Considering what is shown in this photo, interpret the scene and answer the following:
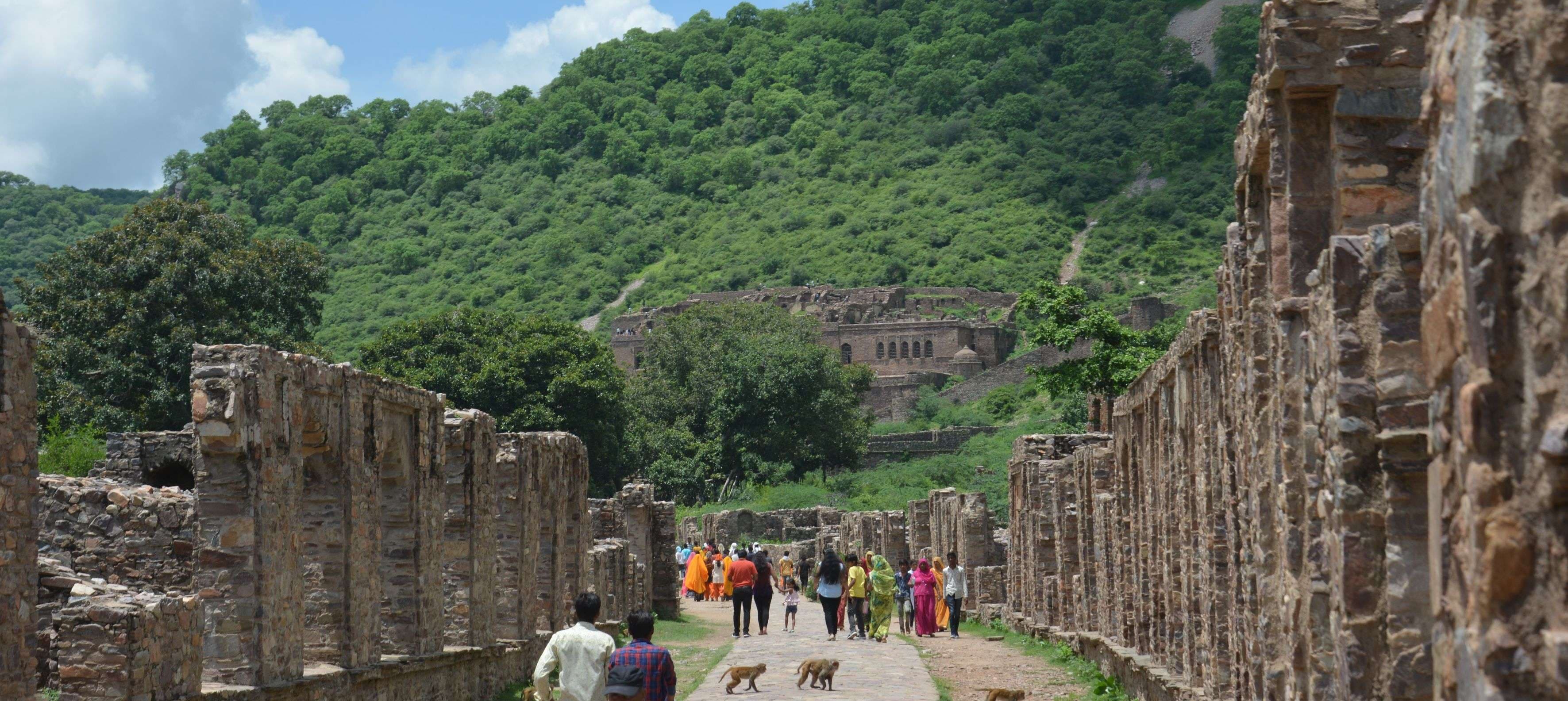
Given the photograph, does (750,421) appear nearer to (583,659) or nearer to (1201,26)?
(583,659)

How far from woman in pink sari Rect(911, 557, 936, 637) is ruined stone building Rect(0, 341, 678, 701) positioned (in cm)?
788

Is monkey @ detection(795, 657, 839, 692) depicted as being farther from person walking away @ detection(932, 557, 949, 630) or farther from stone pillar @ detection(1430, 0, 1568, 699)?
stone pillar @ detection(1430, 0, 1568, 699)

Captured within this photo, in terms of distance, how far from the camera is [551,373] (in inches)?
1890

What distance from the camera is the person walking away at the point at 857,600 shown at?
23672mm

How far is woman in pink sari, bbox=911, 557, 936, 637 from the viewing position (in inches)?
994

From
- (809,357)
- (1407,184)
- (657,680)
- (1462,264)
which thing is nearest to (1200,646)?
(657,680)

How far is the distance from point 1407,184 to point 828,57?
13987cm

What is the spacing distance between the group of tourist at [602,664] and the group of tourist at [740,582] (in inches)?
572

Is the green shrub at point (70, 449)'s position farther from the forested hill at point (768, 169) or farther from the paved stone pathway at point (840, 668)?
the forested hill at point (768, 169)

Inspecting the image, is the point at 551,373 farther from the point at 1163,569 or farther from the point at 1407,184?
the point at 1407,184

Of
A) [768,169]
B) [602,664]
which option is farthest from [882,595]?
[768,169]

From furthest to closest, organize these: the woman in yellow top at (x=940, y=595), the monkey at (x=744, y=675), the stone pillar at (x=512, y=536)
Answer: the woman in yellow top at (x=940, y=595) → the stone pillar at (x=512, y=536) → the monkey at (x=744, y=675)

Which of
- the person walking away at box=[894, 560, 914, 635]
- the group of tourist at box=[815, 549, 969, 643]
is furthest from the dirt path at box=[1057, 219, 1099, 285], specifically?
the group of tourist at box=[815, 549, 969, 643]

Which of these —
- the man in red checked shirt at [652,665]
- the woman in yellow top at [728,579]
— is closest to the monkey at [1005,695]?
the man in red checked shirt at [652,665]
